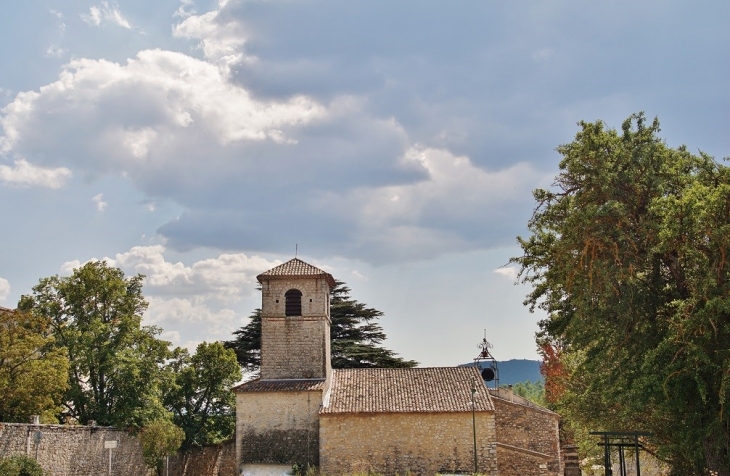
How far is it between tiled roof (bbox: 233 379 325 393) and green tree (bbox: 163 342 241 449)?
3545 mm

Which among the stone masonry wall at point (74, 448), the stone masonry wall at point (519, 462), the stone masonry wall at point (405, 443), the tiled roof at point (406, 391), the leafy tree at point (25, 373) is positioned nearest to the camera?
the stone masonry wall at point (74, 448)

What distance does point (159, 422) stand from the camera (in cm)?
2977

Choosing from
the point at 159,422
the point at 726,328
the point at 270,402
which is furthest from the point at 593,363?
the point at 159,422

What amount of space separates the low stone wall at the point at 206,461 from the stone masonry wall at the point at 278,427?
2.49 m

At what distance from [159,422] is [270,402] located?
4.72 metres

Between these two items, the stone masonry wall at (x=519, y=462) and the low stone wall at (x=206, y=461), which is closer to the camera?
the stone masonry wall at (x=519, y=462)

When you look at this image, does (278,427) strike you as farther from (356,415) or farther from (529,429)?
(529,429)

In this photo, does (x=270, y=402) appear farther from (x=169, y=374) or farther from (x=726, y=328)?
(x=726, y=328)

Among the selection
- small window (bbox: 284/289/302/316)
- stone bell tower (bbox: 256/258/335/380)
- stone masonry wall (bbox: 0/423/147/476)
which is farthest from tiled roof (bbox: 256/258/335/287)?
stone masonry wall (bbox: 0/423/147/476)

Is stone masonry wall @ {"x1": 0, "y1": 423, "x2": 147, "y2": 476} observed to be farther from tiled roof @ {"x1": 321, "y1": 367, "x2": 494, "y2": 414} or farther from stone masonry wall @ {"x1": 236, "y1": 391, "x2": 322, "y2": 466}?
tiled roof @ {"x1": 321, "y1": 367, "x2": 494, "y2": 414}

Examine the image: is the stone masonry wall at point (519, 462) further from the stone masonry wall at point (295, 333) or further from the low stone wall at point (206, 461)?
the low stone wall at point (206, 461)

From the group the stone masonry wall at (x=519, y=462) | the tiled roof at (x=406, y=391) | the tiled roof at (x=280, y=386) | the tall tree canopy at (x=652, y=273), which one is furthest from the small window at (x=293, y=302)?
the tall tree canopy at (x=652, y=273)

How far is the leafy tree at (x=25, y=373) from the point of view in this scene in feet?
82.6

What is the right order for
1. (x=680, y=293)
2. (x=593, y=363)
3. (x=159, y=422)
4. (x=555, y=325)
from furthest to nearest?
(x=159, y=422) → (x=555, y=325) → (x=593, y=363) → (x=680, y=293)
